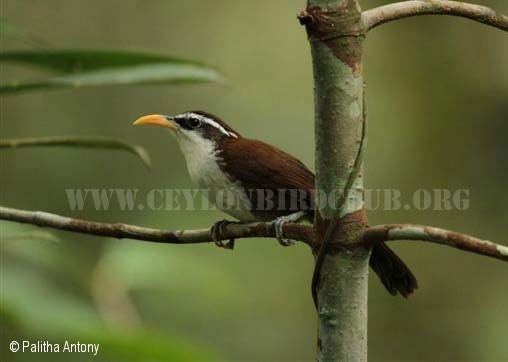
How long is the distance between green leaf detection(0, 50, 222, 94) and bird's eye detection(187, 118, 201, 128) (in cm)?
199

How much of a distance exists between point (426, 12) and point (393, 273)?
124 centimetres

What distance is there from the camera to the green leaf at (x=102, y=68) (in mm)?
2115

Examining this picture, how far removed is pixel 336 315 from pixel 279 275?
498 cm

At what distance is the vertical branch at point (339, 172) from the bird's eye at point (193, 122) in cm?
243

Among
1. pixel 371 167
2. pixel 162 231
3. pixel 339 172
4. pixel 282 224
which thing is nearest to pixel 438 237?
pixel 339 172

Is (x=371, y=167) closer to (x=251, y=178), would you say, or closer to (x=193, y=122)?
(x=193, y=122)

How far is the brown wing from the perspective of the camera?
3732 mm

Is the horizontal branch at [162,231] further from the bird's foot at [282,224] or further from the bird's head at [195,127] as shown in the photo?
the bird's head at [195,127]

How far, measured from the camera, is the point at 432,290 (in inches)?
259

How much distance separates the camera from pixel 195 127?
4.41 meters

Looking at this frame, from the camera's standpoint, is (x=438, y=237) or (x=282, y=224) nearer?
(x=438, y=237)

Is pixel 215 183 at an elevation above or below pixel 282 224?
above

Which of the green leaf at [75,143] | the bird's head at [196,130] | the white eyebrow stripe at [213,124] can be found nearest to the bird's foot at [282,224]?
the green leaf at [75,143]

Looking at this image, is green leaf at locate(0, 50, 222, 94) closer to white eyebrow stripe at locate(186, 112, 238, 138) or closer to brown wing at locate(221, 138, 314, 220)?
brown wing at locate(221, 138, 314, 220)
